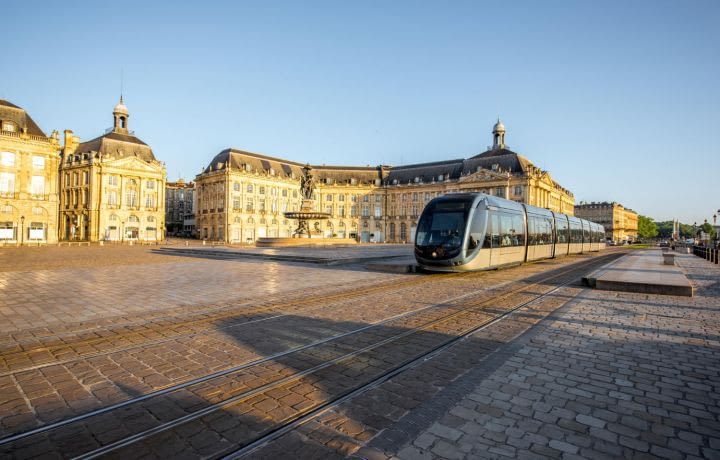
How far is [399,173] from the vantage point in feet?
326

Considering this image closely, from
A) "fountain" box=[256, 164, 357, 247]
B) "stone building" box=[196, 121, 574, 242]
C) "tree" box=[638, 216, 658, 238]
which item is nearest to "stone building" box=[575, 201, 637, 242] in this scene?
"tree" box=[638, 216, 658, 238]

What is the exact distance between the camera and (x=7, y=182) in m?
51.8

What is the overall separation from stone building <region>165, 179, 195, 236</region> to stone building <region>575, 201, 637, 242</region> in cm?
14126

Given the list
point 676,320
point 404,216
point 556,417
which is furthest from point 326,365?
point 404,216

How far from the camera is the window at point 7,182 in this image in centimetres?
5156

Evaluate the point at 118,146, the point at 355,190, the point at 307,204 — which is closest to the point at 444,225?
the point at 307,204

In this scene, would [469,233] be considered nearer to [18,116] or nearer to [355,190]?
[18,116]

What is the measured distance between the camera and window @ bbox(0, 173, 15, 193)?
169ft

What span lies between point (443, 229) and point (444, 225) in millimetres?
184

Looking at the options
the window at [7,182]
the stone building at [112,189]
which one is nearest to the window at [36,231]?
the window at [7,182]

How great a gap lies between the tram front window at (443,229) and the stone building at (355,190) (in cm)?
6658

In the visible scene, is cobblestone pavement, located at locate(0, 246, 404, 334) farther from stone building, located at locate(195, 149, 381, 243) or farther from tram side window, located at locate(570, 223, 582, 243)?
stone building, located at locate(195, 149, 381, 243)

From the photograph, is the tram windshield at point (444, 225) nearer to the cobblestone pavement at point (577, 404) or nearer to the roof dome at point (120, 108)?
the cobblestone pavement at point (577, 404)

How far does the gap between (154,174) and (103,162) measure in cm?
864
